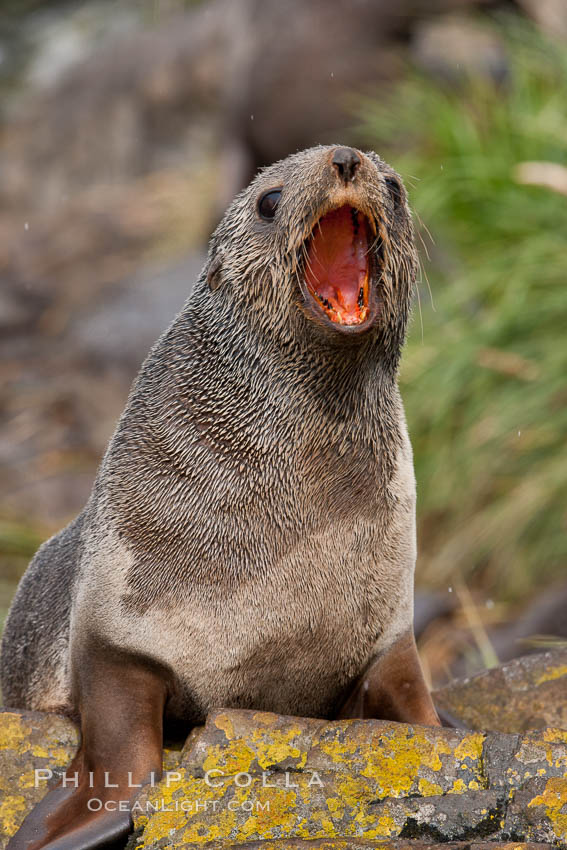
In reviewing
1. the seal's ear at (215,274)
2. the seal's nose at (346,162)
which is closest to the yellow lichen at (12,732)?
the seal's ear at (215,274)

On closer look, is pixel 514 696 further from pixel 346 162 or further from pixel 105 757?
pixel 346 162

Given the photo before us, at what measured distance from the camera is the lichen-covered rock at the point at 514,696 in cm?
485

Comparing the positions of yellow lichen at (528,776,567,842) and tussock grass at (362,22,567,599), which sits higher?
tussock grass at (362,22,567,599)

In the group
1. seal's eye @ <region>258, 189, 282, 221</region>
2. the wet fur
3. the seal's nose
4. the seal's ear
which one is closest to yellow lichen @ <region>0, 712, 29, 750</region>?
the wet fur

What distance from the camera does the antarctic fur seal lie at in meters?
4.19

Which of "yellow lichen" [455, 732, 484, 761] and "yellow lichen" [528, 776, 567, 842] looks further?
"yellow lichen" [455, 732, 484, 761]

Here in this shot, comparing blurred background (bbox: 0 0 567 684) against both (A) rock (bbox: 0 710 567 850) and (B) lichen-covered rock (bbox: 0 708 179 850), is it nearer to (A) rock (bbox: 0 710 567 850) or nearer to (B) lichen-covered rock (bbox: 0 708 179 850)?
(A) rock (bbox: 0 710 567 850)

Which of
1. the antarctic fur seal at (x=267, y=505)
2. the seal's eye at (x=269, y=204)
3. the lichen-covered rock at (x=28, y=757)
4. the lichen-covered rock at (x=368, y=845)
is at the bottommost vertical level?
the lichen-covered rock at (x=368, y=845)

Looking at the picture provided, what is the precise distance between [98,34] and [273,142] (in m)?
14.7

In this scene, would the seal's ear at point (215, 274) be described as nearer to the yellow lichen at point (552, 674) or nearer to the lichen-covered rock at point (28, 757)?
the lichen-covered rock at point (28, 757)

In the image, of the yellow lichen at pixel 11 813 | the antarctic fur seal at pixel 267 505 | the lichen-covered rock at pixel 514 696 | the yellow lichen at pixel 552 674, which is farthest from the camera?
the yellow lichen at pixel 552 674

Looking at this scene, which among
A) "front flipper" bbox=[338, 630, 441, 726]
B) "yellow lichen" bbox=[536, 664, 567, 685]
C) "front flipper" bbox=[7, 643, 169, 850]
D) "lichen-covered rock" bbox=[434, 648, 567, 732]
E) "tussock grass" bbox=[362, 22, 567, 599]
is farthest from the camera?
"tussock grass" bbox=[362, 22, 567, 599]

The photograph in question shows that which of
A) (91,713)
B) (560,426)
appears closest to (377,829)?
(91,713)

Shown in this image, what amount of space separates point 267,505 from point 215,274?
94cm
